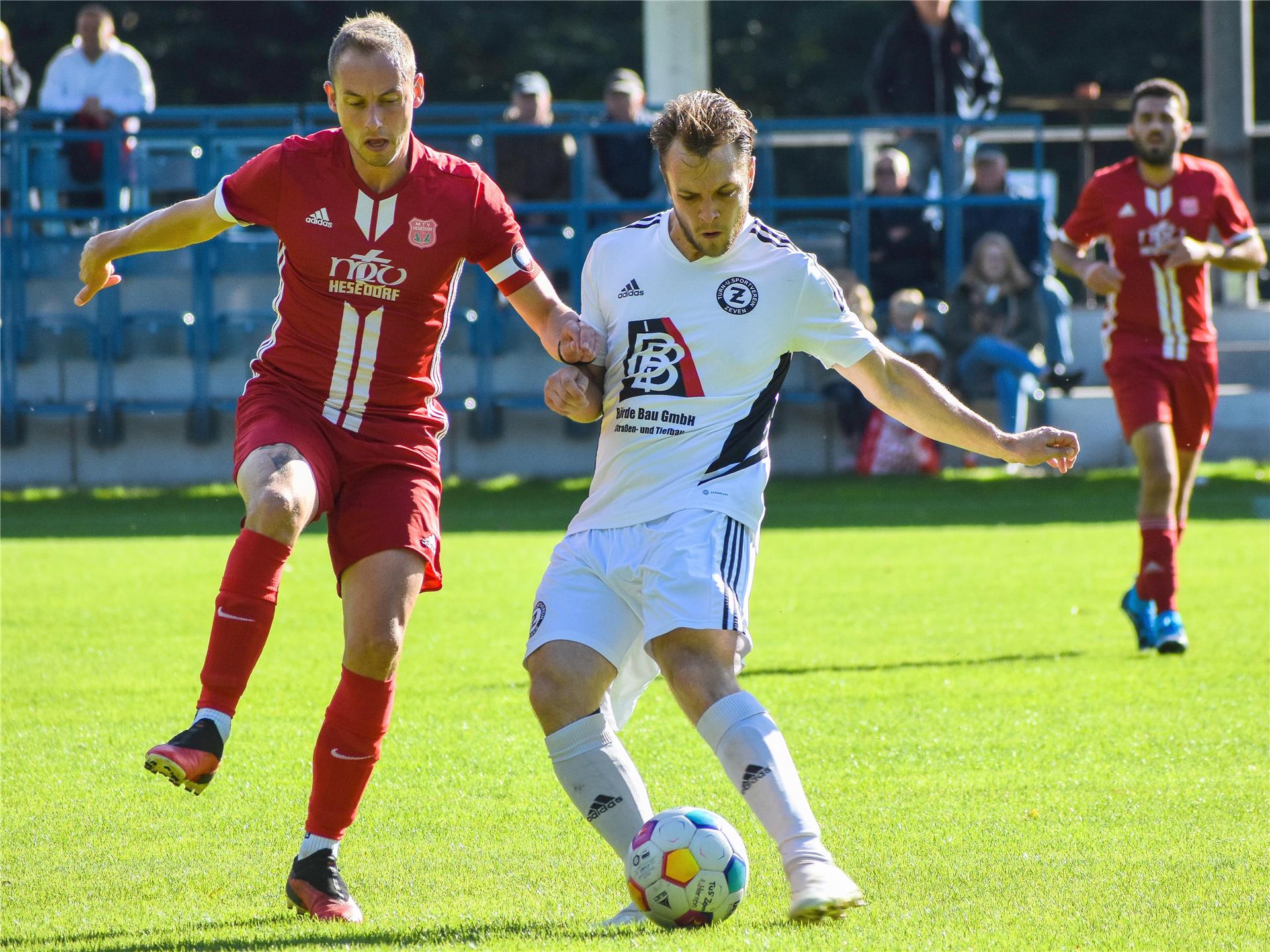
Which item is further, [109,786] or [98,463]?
[98,463]

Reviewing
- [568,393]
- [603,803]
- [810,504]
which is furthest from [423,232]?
[810,504]

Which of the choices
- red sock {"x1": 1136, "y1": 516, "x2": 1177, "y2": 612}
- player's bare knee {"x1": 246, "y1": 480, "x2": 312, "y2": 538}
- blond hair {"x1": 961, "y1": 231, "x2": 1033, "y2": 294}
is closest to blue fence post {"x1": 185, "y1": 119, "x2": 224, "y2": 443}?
blond hair {"x1": 961, "y1": 231, "x2": 1033, "y2": 294}

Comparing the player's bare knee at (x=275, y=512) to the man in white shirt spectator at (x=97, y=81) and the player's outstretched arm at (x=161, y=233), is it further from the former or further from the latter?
the man in white shirt spectator at (x=97, y=81)

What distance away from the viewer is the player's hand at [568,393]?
438 centimetres

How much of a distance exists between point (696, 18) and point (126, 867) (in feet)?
51.6

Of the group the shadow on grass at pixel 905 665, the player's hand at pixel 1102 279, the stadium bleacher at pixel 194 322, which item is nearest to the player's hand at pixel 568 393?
the shadow on grass at pixel 905 665

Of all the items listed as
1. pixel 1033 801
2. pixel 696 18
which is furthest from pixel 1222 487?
pixel 1033 801

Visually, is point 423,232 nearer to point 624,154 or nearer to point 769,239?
point 769,239

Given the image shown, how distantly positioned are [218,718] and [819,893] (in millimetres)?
1451

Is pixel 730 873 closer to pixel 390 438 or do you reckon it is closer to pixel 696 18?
pixel 390 438

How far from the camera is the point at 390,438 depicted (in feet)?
15.6

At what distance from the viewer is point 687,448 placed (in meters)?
4.45

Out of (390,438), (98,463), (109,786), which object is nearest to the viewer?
(390,438)

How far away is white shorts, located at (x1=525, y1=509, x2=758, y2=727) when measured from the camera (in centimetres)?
425
